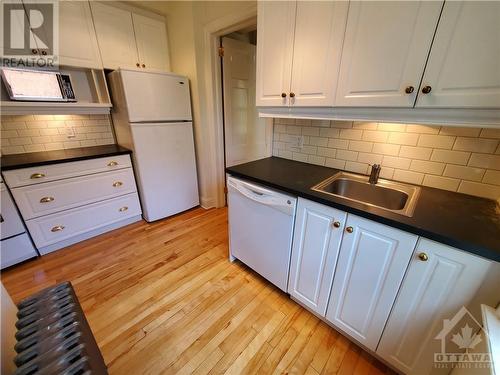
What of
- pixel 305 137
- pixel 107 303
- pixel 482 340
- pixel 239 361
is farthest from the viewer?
pixel 305 137

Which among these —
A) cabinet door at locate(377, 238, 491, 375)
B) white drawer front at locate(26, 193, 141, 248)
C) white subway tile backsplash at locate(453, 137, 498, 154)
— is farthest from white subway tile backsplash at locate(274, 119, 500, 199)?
white drawer front at locate(26, 193, 141, 248)

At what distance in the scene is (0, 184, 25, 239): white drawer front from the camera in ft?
5.41

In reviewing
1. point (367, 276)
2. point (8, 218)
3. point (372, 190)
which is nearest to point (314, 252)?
point (367, 276)

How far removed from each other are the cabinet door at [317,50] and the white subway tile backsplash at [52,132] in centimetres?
234

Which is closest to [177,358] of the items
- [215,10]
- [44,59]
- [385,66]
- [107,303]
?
[107,303]

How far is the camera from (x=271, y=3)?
126cm

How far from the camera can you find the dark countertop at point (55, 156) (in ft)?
5.55

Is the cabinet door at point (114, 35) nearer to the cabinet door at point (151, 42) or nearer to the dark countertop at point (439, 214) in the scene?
the cabinet door at point (151, 42)

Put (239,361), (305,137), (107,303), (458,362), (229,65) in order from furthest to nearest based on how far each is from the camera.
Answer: (229,65) < (305,137) < (107,303) < (239,361) < (458,362)

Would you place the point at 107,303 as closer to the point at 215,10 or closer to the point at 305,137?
the point at 305,137

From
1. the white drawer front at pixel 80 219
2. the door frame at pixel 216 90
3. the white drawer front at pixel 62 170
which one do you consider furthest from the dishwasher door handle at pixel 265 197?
the white drawer front at pixel 80 219

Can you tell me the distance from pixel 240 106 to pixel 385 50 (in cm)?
193

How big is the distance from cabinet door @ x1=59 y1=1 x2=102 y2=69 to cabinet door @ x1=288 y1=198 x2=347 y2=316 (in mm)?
2439

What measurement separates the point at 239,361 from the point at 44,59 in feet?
9.32
